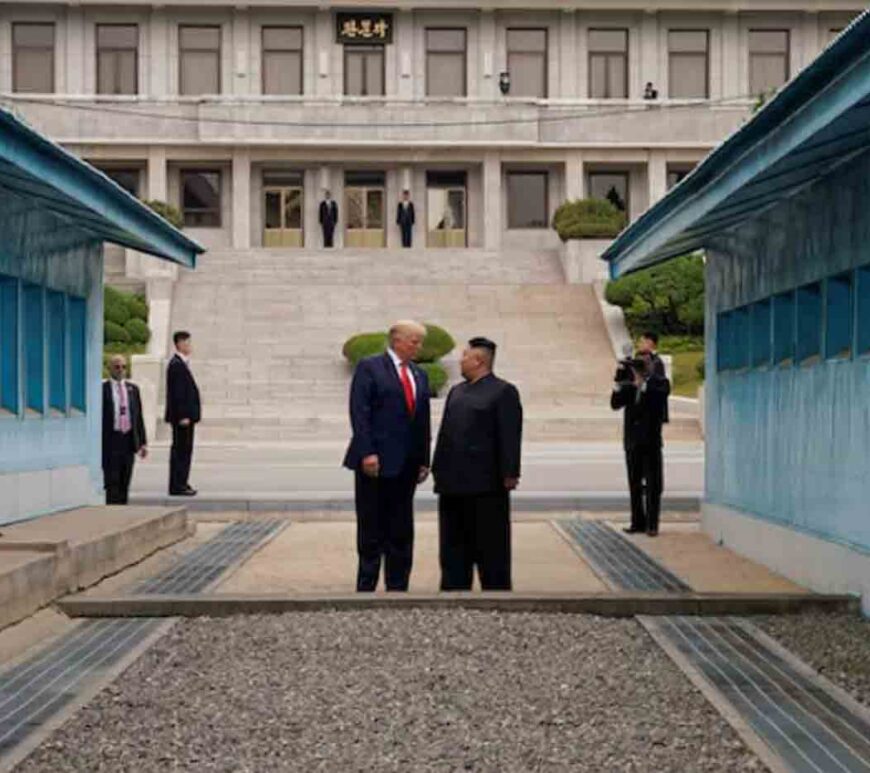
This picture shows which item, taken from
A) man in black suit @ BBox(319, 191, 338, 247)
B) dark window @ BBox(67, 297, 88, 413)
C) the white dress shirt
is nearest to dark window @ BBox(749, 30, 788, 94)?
man in black suit @ BBox(319, 191, 338, 247)

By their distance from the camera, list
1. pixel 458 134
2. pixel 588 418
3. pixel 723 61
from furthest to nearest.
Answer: pixel 723 61 < pixel 458 134 < pixel 588 418

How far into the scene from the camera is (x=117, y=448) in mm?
17406

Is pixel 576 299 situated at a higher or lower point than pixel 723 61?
lower

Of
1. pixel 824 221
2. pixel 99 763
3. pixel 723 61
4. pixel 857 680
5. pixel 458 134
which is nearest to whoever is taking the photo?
pixel 99 763

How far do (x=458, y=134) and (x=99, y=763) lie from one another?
4991 centimetres

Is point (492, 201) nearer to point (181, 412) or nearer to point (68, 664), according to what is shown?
point (181, 412)

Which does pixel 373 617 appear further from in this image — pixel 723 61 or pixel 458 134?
pixel 723 61

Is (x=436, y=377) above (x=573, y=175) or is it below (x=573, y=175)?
below

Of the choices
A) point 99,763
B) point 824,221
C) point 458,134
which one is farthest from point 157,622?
point 458,134

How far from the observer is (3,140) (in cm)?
1066

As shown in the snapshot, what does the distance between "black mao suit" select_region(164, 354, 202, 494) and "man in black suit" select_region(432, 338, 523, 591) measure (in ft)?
28.4

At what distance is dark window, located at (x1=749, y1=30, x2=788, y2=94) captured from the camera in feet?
196

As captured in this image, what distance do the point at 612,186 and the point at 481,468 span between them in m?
48.8

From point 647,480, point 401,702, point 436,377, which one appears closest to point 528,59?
point 436,377
